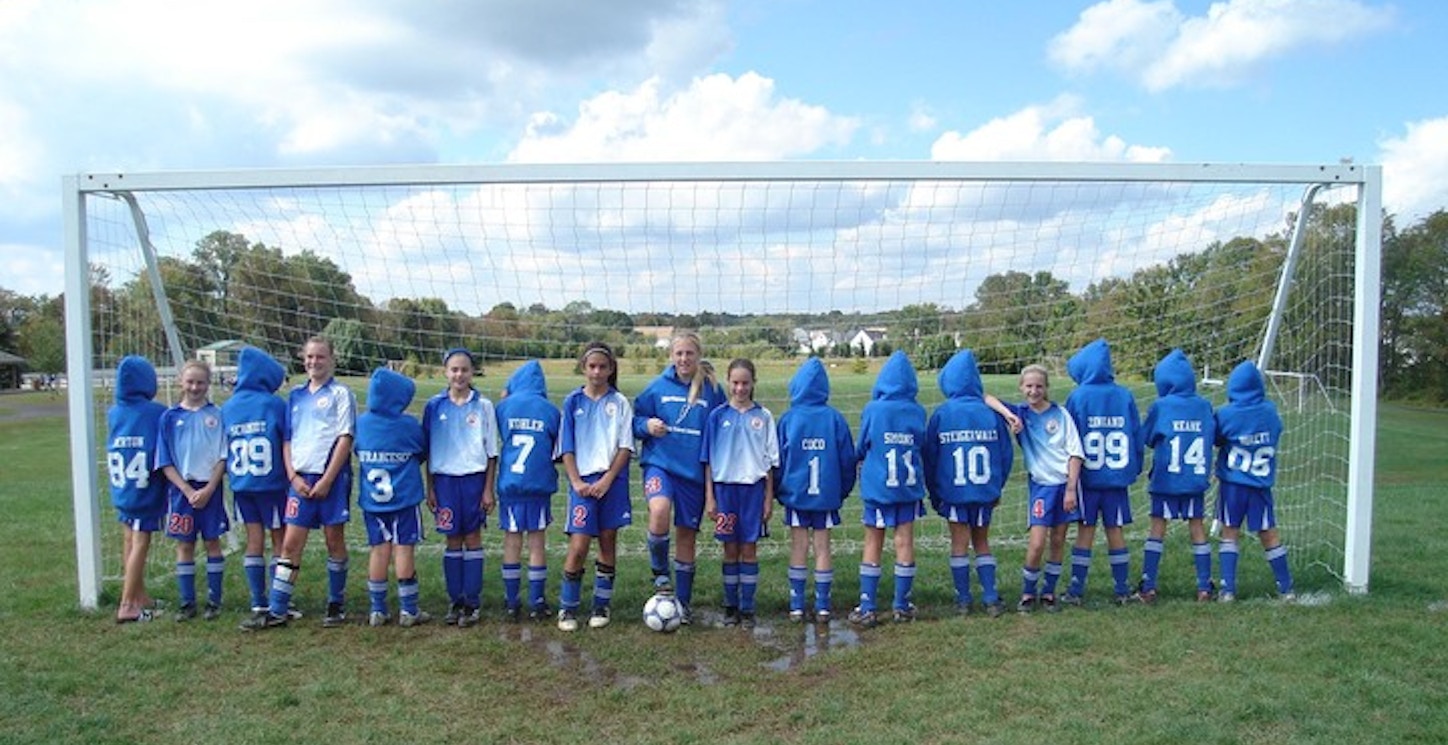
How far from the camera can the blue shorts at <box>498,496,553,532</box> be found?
5676 millimetres

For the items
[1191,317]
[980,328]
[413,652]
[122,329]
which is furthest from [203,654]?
[1191,317]

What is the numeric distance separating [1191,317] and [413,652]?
6160 mm

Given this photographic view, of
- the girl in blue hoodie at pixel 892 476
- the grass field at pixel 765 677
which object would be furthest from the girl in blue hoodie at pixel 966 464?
the grass field at pixel 765 677

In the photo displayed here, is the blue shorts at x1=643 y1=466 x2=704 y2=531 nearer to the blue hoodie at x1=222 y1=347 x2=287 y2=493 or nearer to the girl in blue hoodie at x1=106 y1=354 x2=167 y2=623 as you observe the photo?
the blue hoodie at x1=222 y1=347 x2=287 y2=493

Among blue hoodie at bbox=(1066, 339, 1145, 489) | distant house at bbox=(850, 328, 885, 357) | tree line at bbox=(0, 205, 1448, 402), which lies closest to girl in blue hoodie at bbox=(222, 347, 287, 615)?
tree line at bbox=(0, 205, 1448, 402)

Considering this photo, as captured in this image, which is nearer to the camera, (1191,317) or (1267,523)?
(1267,523)

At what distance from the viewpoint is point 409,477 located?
5691 millimetres

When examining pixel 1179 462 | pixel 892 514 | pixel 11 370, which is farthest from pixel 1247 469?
pixel 11 370

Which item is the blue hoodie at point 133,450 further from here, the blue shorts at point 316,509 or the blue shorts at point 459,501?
the blue shorts at point 459,501

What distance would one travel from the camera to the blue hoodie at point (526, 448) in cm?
567

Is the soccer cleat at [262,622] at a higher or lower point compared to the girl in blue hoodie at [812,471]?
lower

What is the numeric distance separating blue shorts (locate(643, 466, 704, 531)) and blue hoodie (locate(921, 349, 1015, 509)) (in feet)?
4.66

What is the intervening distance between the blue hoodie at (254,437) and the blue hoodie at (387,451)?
0.51 meters

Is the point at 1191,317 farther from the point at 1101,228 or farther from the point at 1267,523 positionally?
the point at 1267,523
